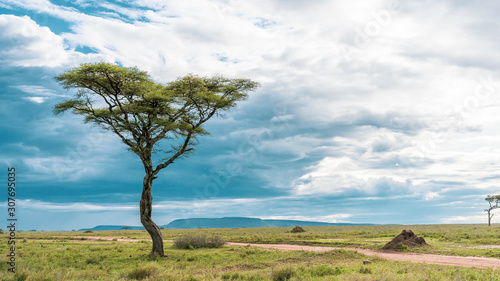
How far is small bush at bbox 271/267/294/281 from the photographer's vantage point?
16.5 meters

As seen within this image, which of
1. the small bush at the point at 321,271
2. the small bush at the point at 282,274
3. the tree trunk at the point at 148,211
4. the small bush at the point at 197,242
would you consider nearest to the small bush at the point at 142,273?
the small bush at the point at 282,274

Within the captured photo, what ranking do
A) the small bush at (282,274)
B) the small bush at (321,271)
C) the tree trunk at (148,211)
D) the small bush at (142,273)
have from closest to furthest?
the small bush at (282,274), the small bush at (142,273), the small bush at (321,271), the tree trunk at (148,211)

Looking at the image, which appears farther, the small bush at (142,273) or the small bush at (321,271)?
the small bush at (321,271)

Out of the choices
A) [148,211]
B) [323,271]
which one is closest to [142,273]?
[323,271]

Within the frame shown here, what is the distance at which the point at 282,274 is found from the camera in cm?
1675

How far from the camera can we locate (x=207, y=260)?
2559 centimetres

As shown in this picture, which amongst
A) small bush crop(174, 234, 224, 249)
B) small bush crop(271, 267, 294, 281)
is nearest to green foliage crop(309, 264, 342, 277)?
small bush crop(271, 267, 294, 281)

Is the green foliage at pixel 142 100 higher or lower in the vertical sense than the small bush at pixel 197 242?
higher

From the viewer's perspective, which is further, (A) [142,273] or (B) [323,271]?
(B) [323,271]

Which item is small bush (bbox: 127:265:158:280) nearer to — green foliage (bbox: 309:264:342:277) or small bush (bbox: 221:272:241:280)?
small bush (bbox: 221:272:241:280)

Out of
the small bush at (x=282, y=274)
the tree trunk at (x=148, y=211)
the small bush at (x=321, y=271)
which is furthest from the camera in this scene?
the tree trunk at (x=148, y=211)

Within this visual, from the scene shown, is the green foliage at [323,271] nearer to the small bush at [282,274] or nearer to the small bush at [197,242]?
the small bush at [282,274]

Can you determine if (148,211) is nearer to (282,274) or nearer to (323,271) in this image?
(282,274)

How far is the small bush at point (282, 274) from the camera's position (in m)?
16.5
